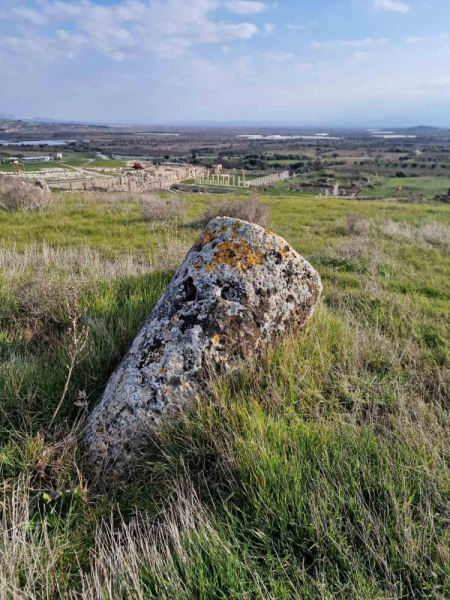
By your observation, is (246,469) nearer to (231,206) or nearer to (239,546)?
(239,546)

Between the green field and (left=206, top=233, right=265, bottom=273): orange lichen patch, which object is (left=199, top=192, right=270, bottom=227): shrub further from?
the green field

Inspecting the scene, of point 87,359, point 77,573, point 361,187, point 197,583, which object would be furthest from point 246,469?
point 361,187

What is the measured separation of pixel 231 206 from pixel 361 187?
143ft

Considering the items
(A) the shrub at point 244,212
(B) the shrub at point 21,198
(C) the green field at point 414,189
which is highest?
(B) the shrub at point 21,198

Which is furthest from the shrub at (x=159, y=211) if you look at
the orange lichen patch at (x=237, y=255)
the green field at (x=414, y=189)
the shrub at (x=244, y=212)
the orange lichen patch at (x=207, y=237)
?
the green field at (x=414, y=189)

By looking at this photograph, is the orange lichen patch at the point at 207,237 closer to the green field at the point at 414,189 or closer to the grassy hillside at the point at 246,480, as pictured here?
the grassy hillside at the point at 246,480

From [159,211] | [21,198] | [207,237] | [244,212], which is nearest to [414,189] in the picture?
[244,212]

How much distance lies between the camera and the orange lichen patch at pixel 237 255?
10.2 feet

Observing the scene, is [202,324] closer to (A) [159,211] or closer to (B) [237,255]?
(B) [237,255]

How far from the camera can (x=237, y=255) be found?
3186 mm

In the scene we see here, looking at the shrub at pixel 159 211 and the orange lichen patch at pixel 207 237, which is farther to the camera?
the shrub at pixel 159 211

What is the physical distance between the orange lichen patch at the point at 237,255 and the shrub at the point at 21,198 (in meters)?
11.4

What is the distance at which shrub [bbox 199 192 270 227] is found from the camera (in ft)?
37.7

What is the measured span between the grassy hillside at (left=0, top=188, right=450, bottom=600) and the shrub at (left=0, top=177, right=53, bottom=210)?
10.0 m
